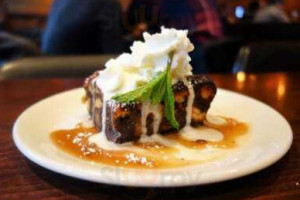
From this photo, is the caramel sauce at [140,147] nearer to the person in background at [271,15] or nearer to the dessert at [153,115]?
the dessert at [153,115]

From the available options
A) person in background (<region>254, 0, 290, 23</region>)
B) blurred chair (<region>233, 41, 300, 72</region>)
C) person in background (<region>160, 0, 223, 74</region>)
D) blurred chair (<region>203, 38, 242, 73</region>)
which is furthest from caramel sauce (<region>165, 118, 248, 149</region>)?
person in background (<region>254, 0, 290, 23</region>)

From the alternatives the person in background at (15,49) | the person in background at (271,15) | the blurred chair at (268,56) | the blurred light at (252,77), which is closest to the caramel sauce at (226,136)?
the blurred light at (252,77)

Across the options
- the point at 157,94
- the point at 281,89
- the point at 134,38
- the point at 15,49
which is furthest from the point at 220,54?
the point at 157,94

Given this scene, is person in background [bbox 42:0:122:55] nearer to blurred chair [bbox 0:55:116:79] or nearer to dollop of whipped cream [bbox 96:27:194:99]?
blurred chair [bbox 0:55:116:79]

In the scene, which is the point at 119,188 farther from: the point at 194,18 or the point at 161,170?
the point at 194,18

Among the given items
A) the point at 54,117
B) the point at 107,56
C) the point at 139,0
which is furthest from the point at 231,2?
the point at 54,117

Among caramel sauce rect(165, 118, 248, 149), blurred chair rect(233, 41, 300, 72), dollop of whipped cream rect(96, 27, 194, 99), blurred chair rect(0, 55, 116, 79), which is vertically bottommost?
blurred chair rect(0, 55, 116, 79)
